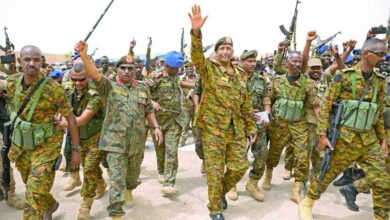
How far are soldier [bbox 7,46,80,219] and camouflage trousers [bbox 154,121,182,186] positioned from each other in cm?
198

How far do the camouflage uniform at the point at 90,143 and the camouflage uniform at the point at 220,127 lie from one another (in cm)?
130

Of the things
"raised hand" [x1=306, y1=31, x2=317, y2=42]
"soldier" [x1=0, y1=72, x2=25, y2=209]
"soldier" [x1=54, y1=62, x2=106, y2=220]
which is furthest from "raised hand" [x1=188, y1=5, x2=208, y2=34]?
"soldier" [x1=0, y1=72, x2=25, y2=209]

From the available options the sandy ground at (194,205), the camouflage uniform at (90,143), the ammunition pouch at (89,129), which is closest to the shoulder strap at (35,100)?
the camouflage uniform at (90,143)

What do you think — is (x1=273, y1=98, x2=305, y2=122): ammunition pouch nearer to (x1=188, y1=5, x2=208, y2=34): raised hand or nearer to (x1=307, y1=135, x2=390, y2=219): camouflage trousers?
(x1=307, y1=135, x2=390, y2=219): camouflage trousers

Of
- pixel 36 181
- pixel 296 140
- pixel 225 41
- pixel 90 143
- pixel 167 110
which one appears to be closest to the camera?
pixel 36 181

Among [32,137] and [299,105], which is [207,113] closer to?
[299,105]

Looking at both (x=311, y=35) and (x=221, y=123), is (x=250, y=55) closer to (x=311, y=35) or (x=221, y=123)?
(x=311, y=35)

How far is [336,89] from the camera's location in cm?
386

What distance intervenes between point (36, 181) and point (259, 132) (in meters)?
3.25

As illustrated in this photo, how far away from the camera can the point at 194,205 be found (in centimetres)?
481

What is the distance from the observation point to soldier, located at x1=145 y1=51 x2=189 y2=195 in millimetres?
5348

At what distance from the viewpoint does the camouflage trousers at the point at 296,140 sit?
15.9ft

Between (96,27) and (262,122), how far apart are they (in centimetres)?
261

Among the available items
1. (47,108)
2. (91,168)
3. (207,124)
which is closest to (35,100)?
(47,108)
